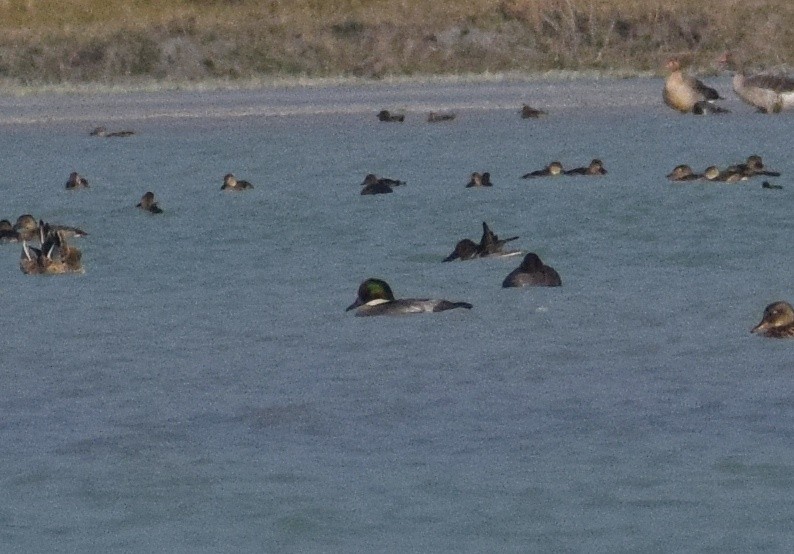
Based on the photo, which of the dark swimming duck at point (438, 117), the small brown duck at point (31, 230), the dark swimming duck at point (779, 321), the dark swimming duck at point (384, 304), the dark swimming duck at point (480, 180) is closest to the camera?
the dark swimming duck at point (779, 321)

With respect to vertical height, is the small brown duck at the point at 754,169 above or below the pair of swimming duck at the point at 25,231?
below

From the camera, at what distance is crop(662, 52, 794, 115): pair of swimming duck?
1348 inches

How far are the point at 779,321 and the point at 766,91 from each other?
22243 millimetres

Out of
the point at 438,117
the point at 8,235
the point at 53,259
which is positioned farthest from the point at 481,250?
the point at 438,117

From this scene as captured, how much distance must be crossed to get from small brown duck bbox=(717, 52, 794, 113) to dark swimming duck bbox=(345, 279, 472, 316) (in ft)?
68.8

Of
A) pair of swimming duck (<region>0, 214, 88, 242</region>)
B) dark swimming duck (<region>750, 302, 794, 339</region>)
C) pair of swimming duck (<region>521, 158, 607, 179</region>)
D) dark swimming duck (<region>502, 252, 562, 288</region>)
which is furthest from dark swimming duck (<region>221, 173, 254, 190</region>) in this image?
dark swimming duck (<region>750, 302, 794, 339</region>)

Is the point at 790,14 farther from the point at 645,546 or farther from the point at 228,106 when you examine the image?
the point at 645,546

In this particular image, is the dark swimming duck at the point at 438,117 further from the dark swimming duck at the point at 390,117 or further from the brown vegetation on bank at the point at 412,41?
the brown vegetation on bank at the point at 412,41

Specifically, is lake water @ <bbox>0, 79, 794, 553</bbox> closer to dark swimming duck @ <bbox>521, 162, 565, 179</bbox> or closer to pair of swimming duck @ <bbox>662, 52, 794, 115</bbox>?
dark swimming duck @ <bbox>521, 162, 565, 179</bbox>

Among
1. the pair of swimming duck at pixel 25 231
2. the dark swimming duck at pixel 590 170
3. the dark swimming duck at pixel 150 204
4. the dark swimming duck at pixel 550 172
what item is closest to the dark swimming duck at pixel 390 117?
the dark swimming duck at pixel 550 172

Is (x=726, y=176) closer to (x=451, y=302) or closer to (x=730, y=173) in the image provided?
(x=730, y=173)

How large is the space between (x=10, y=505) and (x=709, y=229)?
1130cm

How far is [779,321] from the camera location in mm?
12406

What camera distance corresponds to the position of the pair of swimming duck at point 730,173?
2344 cm
